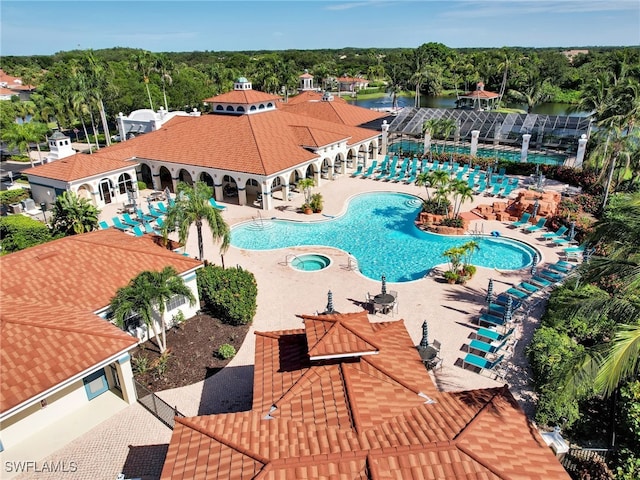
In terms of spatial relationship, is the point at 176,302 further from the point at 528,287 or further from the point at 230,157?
the point at 230,157

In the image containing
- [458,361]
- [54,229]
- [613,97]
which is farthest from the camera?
[613,97]

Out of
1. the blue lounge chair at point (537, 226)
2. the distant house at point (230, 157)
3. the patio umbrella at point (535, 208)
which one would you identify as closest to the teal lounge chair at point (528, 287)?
the blue lounge chair at point (537, 226)

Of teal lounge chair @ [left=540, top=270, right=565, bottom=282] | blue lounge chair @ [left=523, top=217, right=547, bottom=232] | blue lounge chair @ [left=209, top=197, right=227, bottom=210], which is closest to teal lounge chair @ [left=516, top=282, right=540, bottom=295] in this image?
teal lounge chair @ [left=540, top=270, right=565, bottom=282]

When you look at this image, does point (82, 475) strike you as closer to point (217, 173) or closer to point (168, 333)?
point (168, 333)

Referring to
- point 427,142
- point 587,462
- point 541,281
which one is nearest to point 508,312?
point 541,281

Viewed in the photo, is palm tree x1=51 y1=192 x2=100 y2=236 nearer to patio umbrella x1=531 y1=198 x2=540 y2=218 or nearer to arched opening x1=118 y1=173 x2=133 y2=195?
arched opening x1=118 y1=173 x2=133 y2=195

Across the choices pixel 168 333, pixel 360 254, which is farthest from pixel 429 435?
pixel 360 254
